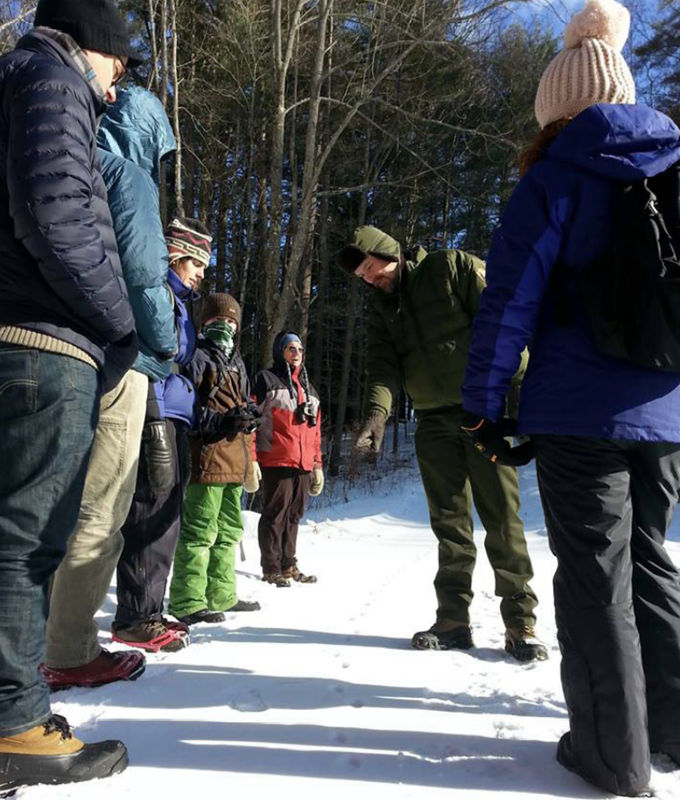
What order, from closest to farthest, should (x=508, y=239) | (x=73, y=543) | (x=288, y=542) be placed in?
(x=508, y=239) < (x=73, y=543) < (x=288, y=542)

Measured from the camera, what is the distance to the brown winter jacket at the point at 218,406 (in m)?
4.09

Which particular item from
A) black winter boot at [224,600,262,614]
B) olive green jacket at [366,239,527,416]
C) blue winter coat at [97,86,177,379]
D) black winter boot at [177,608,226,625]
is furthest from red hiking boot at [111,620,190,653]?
olive green jacket at [366,239,527,416]

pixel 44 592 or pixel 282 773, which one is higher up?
pixel 44 592

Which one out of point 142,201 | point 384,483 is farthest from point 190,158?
point 142,201

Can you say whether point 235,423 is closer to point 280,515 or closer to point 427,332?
point 427,332

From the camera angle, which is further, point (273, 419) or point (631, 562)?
point (273, 419)

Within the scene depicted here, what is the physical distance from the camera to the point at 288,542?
5.68 metres

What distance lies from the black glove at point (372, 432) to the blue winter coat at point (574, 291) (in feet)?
3.98

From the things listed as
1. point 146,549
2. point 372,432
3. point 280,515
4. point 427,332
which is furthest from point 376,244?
point 280,515

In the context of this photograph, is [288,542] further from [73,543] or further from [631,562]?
[631,562]

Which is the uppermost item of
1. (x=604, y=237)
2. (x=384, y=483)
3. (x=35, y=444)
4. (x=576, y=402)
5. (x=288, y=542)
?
(x=604, y=237)

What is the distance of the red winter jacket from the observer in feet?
19.2

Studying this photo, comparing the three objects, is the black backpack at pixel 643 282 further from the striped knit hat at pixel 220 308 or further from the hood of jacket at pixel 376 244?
the striped knit hat at pixel 220 308

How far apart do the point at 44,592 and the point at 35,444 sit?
0.42 meters
